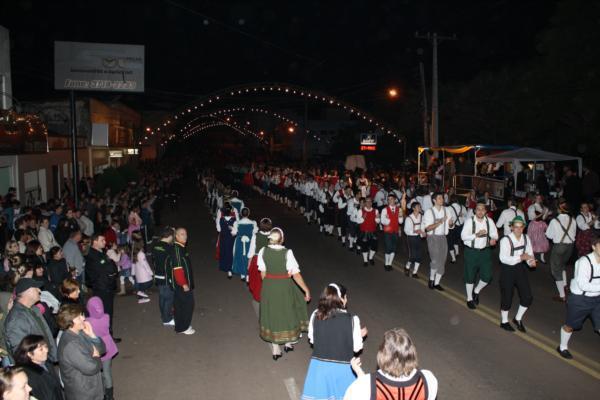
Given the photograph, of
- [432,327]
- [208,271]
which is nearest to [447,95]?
[208,271]

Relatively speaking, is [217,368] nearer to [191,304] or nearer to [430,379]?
[191,304]

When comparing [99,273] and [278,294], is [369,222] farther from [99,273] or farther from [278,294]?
[99,273]

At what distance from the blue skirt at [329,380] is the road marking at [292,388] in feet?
4.56

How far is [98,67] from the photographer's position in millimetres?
21594

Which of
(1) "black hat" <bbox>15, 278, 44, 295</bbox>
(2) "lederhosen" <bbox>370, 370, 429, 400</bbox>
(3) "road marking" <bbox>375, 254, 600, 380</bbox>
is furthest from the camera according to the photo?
(3) "road marking" <bbox>375, 254, 600, 380</bbox>

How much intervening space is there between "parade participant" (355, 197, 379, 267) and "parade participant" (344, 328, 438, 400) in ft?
32.3

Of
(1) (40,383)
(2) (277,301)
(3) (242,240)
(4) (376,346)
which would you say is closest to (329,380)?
(2) (277,301)

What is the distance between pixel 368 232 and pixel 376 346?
5.75 metres

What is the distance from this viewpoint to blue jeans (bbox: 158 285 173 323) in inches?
346

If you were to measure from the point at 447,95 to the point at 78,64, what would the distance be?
2439 cm

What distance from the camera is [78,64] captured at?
20562 millimetres

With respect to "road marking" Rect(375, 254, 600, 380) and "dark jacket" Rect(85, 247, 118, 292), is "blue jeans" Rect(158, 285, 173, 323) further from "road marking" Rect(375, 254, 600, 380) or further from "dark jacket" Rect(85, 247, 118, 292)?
"road marking" Rect(375, 254, 600, 380)

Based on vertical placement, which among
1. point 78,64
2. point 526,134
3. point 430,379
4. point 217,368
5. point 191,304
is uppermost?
point 78,64

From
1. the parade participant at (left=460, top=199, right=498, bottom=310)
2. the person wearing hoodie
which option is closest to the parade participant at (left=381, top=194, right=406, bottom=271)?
the parade participant at (left=460, top=199, right=498, bottom=310)
